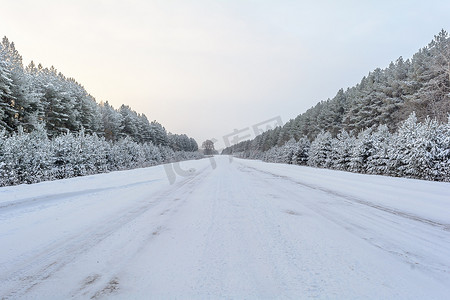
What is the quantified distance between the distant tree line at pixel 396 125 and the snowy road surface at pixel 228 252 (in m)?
8.70

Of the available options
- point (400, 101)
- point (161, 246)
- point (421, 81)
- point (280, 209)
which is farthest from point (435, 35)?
point (161, 246)

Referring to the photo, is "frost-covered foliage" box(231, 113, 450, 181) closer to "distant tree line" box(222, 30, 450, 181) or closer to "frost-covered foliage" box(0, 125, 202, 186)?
"distant tree line" box(222, 30, 450, 181)

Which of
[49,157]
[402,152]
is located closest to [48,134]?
[49,157]

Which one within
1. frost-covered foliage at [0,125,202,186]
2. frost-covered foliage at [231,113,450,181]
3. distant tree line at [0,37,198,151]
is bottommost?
frost-covered foliage at [231,113,450,181]

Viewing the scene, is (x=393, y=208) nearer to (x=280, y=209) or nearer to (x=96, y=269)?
(x=280, y=209)

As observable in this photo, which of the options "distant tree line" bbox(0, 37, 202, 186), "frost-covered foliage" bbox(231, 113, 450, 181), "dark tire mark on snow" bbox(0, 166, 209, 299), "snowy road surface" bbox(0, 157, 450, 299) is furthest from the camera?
"distant tree line" bbox(0, 37, 202, 186)

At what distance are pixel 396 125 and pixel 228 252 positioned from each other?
31.1 m

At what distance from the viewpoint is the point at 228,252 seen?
322 cm

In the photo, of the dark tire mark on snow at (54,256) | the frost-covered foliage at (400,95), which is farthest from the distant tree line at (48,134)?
the frost-covered foliage at (400,95)

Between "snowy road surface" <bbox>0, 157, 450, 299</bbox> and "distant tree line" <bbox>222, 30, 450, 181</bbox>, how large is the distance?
28.5 feet

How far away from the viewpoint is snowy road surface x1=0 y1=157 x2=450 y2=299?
235 centimetres

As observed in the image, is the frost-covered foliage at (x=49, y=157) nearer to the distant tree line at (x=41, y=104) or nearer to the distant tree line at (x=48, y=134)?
the distant tree line at (x=48, y=134)

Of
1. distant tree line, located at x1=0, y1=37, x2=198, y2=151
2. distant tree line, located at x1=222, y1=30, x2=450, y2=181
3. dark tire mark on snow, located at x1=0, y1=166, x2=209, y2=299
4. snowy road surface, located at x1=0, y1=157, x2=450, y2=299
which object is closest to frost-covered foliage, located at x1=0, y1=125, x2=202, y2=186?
distant tree line, located at x1=0, y1=37, x2=198, y2=151

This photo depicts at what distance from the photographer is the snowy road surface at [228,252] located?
2.35 meters
